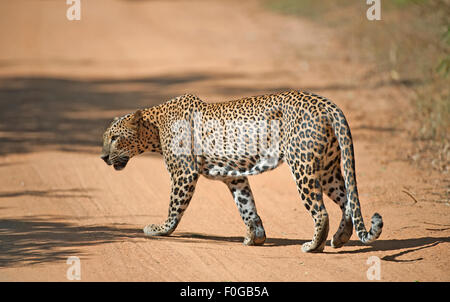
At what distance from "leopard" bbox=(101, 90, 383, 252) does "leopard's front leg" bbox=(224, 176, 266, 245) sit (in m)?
0.01

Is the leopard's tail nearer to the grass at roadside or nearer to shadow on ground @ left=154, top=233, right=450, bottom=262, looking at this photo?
shadow on ground @ left=154, top=233, right=450, bottom=262

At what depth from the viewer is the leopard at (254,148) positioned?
7.01 m

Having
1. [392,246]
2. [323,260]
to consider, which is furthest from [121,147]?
[392,246]

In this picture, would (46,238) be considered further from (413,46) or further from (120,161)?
(413,46)

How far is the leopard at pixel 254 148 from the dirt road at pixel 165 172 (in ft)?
1.35

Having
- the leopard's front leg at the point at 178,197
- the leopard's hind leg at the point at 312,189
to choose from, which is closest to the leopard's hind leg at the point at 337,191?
the leopard's hind leg at the point at 312,189

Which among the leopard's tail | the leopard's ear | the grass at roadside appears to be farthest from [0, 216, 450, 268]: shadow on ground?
the grass at roadside

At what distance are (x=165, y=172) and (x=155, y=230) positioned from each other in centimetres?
307

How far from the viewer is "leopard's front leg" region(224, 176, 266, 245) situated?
7723mm

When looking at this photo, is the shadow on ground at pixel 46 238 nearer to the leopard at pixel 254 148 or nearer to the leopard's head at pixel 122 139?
the leopard at pixel 254 148

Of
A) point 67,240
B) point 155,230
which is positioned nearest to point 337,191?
point 155,230

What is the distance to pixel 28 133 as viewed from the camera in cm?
1298

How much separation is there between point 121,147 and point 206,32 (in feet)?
52.0
